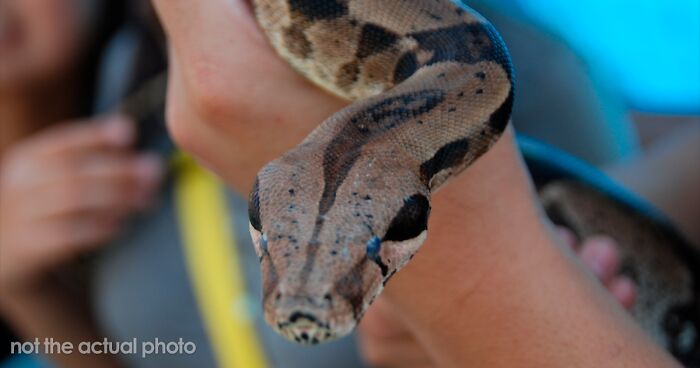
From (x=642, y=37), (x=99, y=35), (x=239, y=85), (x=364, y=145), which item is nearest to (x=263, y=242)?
(x=364, y=145)

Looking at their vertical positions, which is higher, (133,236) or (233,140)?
(233,140)

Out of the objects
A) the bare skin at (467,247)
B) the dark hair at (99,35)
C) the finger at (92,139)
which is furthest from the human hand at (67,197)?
the bare skin at (467,247)

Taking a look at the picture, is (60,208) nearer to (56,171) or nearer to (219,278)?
(56,171)

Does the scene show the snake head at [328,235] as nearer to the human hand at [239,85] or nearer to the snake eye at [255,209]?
the snake eye at [255,209]

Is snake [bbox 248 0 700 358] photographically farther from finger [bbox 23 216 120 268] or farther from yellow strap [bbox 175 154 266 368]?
finger [bbox 23 216 120 268]

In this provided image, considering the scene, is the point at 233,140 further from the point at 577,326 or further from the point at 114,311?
the point at 114,311

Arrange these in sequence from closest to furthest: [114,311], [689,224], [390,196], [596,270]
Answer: [390,196], [596,270], [689,224], [114,311]

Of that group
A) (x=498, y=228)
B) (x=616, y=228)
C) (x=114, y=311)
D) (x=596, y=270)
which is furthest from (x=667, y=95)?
(x=114, y=311)
